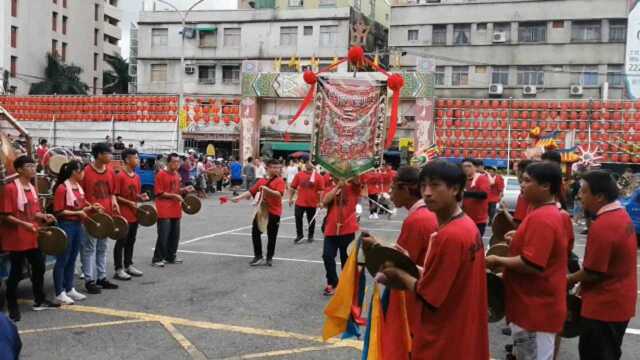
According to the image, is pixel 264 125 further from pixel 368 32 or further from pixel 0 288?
pixel 0 288

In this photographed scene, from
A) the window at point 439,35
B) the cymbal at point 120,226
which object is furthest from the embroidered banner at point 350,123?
the window at point 439,35

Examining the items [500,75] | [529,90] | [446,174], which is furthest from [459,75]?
[446,174]

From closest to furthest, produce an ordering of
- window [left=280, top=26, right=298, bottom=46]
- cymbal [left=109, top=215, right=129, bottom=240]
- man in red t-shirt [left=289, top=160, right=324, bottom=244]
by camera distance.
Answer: cymbal [left=109, top=215, right=129, bottom=240], man in red t-shirt [left=289, top=160, right=324, bottom=244], window [left=280, top=26, right=298, bottom=46]

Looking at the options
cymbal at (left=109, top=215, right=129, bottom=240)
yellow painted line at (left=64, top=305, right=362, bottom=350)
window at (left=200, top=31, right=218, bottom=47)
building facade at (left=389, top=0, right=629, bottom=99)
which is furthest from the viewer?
window at (left=200, top=31, right=218, bottom=47)

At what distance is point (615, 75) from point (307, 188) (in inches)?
1267

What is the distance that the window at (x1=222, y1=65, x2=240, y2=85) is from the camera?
143 ft

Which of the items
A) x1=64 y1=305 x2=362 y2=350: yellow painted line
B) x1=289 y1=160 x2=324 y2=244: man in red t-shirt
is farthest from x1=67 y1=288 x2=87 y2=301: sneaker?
x1=289 y1=160 x2=324 y2=244: man in red t-shirt

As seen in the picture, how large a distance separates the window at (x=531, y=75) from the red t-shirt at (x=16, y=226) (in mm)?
37773

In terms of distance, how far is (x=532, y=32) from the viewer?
40469mm

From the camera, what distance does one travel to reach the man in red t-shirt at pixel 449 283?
10.0 ft

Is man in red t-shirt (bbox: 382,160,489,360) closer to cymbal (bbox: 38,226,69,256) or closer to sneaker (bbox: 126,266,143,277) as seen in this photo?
cymbal (bbox: 38,226,69,256)

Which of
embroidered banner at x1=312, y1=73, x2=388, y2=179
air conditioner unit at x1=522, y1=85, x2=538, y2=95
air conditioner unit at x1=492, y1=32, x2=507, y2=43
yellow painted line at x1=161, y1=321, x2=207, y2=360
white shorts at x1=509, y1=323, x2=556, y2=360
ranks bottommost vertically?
yellow painted line at x1=161, y1=321, x2=207, y2=360

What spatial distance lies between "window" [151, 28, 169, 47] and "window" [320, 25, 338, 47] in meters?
11.7

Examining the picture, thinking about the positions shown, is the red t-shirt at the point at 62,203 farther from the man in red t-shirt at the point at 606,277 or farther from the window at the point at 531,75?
the window at the point at 531,75
